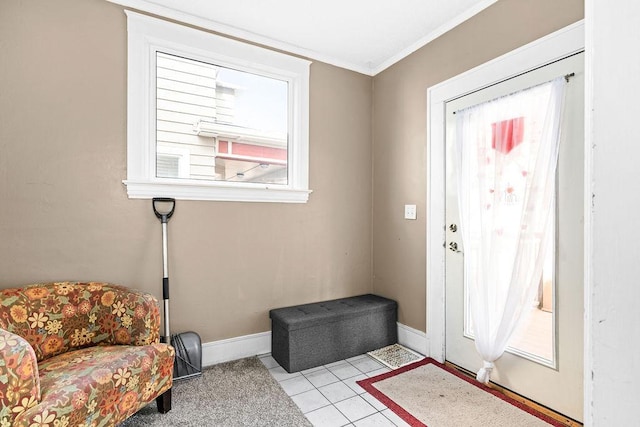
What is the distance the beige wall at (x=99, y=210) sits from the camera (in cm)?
205

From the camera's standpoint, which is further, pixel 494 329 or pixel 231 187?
pixel 231 187

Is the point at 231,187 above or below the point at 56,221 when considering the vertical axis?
above

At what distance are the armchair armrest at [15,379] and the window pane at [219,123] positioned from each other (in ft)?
4.82

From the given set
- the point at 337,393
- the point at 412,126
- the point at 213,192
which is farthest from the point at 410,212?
the point at 213,192

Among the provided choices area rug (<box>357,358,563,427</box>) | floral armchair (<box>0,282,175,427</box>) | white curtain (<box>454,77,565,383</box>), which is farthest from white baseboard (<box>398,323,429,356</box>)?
floral armchair (<box>0,282,175,427</box>)

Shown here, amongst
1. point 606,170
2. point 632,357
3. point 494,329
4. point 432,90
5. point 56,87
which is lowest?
point 494,329

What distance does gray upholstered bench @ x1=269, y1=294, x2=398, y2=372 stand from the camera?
2.52 meters

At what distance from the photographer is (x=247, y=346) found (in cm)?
274

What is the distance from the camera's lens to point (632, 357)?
56cm

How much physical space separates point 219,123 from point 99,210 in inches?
43.1

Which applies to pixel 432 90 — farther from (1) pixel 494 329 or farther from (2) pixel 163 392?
(2) pixel 163 392

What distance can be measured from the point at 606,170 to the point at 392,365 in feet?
7.76

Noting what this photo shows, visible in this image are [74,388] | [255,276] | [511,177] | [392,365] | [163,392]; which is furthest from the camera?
[255,276]

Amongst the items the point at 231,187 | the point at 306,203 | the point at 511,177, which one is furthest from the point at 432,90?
the point at 231,187
